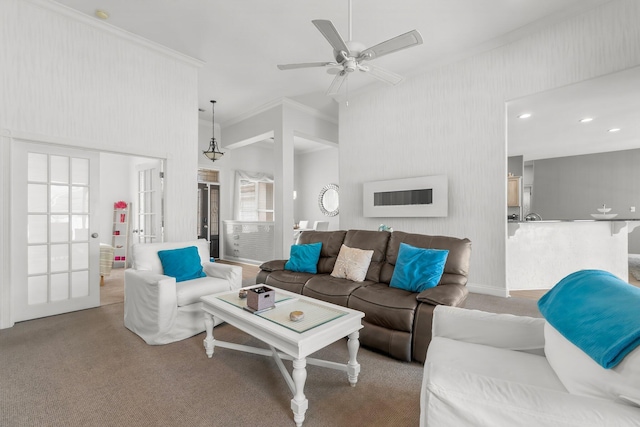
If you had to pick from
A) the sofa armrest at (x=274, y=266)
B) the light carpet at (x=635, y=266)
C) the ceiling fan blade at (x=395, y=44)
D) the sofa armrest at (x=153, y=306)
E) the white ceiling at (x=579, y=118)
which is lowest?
the light carpet at (x=635, y=266)

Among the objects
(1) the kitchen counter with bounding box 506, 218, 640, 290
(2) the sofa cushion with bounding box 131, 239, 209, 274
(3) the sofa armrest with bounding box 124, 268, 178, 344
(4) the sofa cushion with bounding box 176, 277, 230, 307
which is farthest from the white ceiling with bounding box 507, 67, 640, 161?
(2) the sofa cushion with bounding box 131, 239, 209, 274

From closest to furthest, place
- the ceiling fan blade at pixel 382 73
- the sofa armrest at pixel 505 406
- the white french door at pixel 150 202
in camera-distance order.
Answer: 1. the sofa armrest at pixel 505 406
2. the ceiling fan blade at pixel 382 73
3. the white french door at pixel 150 202

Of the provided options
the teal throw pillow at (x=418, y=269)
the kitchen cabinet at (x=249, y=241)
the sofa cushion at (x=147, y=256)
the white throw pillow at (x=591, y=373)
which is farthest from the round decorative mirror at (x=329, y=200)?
the white throw pillow at (x=591, y=373)

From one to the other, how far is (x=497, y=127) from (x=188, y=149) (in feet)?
13.9

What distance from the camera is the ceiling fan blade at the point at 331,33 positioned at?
2.15 metres

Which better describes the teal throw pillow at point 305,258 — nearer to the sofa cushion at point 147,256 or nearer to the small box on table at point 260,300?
the small box on table at point 260,300

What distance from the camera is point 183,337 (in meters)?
2.65

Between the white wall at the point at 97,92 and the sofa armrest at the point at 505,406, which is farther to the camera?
the white wall at the point at 97,92

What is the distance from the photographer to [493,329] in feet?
4.95

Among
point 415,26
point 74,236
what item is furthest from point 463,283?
point 74,236

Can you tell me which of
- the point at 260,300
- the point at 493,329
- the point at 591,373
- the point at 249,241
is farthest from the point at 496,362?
the point at 249,241

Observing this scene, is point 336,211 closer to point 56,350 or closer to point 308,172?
point 308,172

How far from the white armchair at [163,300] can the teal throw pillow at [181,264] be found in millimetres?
118

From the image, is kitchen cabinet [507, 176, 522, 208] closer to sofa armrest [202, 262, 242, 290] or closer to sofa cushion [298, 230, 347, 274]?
sofa cushion [298, 230, 347, 274]
